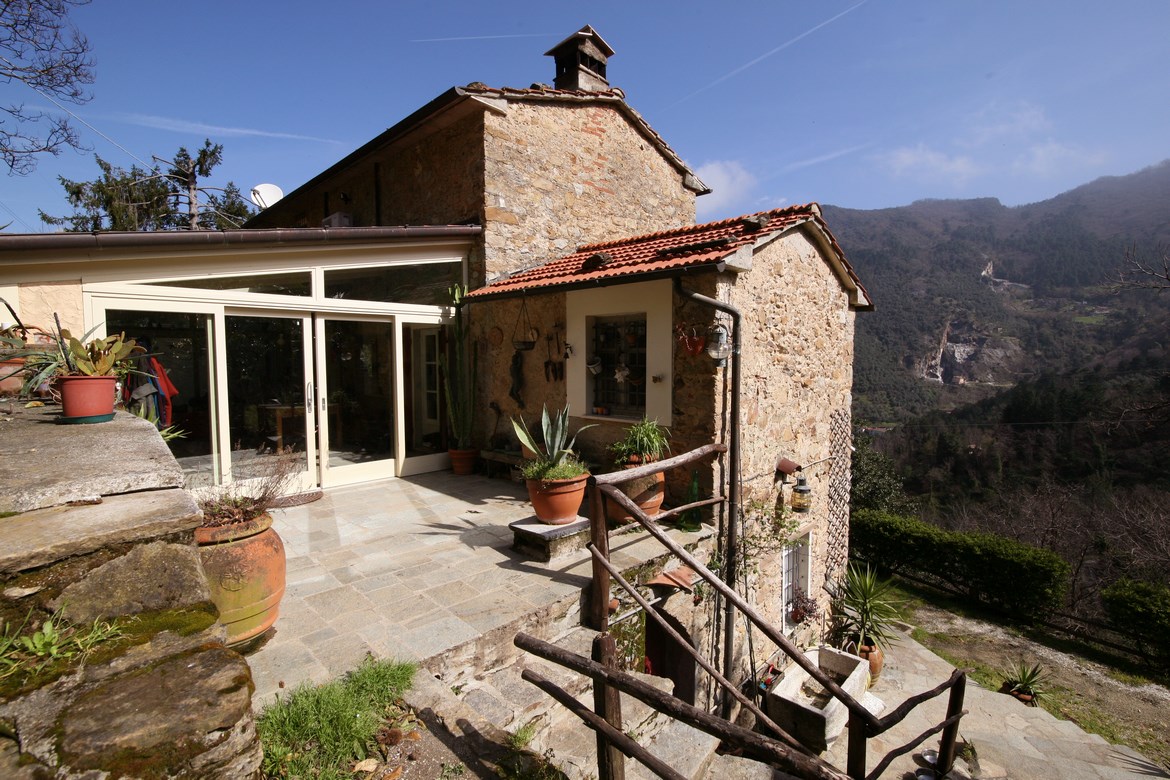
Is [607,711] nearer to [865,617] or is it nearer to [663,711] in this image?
[663,711]

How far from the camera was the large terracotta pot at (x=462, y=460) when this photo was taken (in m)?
7.88

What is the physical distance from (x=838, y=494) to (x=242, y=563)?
8.05m

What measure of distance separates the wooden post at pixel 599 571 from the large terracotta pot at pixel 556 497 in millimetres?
793

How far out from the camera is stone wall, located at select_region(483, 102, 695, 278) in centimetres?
812

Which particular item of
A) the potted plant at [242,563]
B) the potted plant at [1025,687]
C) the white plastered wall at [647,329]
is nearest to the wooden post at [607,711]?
the potted plant at [242,563]

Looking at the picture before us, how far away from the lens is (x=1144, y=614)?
9.82 meters

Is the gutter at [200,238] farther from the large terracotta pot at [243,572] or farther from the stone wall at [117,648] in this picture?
the stone wall at [117,648]

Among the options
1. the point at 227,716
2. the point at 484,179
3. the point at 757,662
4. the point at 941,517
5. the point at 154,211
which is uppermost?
the point at 154,211

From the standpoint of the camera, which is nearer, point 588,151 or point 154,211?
point 588,151

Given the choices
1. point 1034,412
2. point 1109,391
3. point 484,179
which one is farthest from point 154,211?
point 1109,391

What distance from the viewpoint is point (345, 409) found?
23.8ft

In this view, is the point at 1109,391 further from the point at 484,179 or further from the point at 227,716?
the point at 227,716

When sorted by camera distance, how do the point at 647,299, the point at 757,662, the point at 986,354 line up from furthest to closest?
1. the point at 986,354
2. the point at 757,662
3. the point at 647,299

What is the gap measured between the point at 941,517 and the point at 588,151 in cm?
2024
